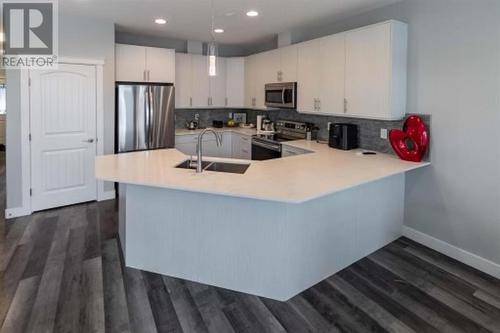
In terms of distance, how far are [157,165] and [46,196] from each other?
235 centimetres

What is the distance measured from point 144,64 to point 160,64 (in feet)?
0.86

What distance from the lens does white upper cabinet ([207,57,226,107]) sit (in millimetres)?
6039

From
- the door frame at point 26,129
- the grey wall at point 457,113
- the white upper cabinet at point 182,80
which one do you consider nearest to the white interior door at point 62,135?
the door frame at point 26,129

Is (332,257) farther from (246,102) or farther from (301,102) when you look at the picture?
(246,102)

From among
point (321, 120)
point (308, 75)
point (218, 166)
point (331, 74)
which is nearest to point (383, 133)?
point (331, 74)

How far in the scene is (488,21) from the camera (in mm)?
2779

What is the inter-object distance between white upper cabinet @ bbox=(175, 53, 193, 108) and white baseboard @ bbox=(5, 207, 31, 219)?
2735mm

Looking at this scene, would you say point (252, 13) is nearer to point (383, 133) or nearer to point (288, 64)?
point (288, 64)

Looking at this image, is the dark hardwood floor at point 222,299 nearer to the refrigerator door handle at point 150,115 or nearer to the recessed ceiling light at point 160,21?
the refrigerator door handle at point 150,115

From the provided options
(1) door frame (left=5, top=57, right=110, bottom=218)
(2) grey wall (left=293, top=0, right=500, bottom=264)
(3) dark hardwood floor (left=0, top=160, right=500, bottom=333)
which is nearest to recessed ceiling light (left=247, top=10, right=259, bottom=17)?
(2) grey wall (left=293, top=0, right=500, bottom=264)

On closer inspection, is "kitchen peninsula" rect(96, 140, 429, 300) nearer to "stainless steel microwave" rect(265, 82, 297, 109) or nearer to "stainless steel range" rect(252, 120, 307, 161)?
"stainless steel range" rect(252, 120, 307, 161)

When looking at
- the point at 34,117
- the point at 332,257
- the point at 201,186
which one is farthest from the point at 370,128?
the point at 34,117

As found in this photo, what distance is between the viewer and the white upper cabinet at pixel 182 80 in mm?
5629

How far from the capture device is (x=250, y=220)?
2.47 m
